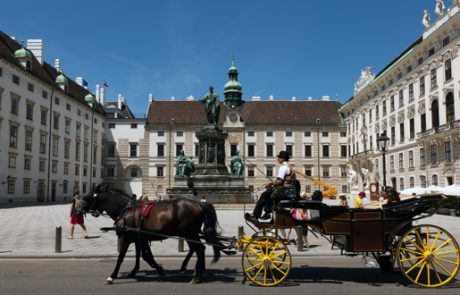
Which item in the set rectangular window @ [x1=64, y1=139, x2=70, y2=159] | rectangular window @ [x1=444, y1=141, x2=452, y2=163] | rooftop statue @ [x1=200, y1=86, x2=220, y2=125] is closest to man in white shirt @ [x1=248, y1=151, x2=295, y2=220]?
rooftop statue @ [x1=200, y1=86, x2=220, y2=125]

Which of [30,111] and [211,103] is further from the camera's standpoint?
[30,111]

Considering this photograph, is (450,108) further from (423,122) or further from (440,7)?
(440,7)

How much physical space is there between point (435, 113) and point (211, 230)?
35.9 meters

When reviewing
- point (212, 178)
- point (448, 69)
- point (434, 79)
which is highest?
point (448, 69)

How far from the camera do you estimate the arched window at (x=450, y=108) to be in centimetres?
3372

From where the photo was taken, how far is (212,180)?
90.4 ft

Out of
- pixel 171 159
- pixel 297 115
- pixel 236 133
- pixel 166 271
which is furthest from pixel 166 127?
pixel 166 271

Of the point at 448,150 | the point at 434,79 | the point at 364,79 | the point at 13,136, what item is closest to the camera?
the point at 448,150

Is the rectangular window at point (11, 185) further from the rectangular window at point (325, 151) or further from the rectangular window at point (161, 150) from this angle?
the rectangular window at point (325, 151)

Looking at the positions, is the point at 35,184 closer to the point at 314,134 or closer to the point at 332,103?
the point at 314,134

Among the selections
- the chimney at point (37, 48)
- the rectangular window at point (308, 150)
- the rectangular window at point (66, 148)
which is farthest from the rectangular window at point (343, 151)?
the chimney at point (37, 48)

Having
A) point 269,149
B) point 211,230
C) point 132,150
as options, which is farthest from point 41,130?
point 211,230

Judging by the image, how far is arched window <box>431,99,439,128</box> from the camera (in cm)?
3641

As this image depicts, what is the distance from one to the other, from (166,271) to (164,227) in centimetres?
146
